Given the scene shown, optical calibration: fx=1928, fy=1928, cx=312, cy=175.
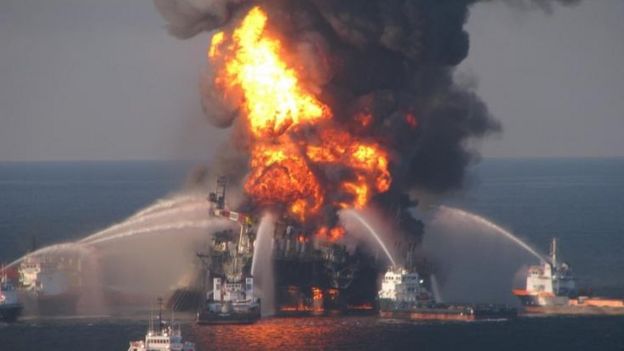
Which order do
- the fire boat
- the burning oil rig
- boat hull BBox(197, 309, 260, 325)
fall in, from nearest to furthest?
boat hull BBox(197, 309, 260, 325) < the burning oil rig < the fire boat

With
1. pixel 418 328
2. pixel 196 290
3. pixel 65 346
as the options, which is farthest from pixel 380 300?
pixel 65 346

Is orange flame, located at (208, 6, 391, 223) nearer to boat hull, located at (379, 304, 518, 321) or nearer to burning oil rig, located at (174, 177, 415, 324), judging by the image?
burning oil rig, located at (174, 177, 415, 324)

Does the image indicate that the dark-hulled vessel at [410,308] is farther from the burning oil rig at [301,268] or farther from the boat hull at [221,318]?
the boat hull at [221,318]

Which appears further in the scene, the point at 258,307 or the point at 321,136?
the point at 321,136

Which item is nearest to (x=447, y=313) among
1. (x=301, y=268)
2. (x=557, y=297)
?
(x=557, y=297)

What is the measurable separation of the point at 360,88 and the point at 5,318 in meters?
43.1

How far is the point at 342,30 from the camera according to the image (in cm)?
19388

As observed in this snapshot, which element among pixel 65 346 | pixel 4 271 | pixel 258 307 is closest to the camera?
pixel 65 346

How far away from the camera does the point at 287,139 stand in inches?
7687

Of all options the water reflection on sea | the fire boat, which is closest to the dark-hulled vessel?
the water reflection on sea

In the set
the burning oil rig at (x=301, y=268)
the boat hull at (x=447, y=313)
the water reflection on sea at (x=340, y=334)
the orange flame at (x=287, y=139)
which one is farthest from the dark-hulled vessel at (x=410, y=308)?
the orange flame at (x=287, y=139)

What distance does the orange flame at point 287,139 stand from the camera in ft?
635

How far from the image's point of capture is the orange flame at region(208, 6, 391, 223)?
193625 mm

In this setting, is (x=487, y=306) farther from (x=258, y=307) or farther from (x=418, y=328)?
(x=258, y=307)
